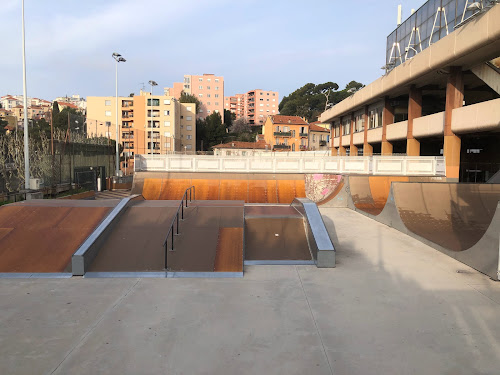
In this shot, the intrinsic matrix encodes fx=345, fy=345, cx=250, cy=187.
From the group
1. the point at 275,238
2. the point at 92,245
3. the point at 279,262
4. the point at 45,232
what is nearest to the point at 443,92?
the point at 275,238

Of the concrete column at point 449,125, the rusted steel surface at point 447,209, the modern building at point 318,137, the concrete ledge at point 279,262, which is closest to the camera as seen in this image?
the concrete ledge at point 279,262

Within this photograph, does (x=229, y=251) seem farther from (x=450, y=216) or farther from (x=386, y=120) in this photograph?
(x=386, y=120)

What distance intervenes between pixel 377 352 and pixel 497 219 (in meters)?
4.26

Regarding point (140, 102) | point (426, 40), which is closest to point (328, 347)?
point (426, 40)

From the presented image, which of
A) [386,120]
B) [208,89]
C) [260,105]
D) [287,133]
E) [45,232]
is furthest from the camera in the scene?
[260,105]

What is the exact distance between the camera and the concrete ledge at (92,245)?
7.07 meters

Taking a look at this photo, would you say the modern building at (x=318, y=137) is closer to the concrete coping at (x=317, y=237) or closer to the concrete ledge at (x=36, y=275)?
the concrete coping at (x=317, y=237)

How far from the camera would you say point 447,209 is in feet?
42.8

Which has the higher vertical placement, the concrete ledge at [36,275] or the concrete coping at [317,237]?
the concrete coping at [317,237]

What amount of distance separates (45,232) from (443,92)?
3336 cm

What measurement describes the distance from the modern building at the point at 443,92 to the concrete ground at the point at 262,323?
58.1 ft

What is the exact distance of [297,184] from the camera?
63.6ft

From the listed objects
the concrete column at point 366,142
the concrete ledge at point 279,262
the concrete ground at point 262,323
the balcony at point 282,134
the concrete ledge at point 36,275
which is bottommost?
the concrete ledge at point 36,275

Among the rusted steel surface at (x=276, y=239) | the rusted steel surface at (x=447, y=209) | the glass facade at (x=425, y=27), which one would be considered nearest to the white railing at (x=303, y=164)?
the rusted steel surface at (x=447, y=209)
